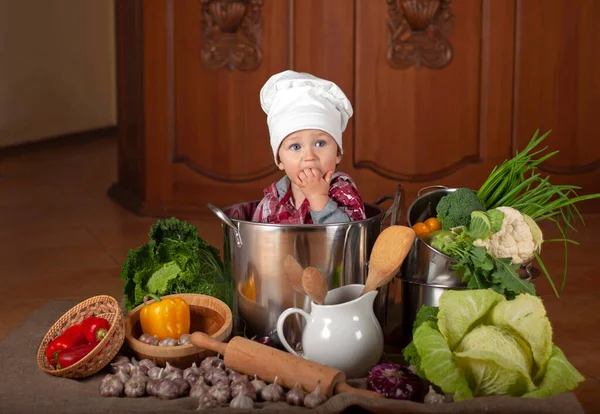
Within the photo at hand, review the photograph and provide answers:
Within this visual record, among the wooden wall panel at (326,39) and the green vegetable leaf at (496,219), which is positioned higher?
the wooden wall panel at (326,39)

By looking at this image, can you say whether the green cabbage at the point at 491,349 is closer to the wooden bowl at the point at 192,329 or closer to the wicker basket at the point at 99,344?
the wooden bowl at the point at 192,329

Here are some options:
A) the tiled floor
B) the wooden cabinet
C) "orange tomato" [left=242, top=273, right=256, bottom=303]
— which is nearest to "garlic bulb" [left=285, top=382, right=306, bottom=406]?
"orange tomato" [left=242, top=273, right=256, bottom=303]

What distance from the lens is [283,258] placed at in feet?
6.58

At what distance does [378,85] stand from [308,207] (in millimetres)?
2218

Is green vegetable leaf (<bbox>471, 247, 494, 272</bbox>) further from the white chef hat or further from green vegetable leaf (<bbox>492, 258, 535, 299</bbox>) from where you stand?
the white chef hat

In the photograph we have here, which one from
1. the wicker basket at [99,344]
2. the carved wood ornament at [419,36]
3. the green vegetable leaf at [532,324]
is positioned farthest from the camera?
the carved wood ornament at [419,36]

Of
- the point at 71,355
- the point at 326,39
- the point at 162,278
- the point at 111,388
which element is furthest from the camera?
the point at 326,39

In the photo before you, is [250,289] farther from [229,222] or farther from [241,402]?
[241,402]

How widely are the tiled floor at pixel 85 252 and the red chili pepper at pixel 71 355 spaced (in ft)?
3.09

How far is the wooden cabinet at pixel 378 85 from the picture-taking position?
4234mm

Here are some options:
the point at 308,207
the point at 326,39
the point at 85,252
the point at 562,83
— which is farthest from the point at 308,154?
the point at 562,83

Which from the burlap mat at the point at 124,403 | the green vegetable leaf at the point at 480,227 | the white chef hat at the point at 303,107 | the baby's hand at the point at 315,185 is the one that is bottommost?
the burlap mat at the point at 124,403

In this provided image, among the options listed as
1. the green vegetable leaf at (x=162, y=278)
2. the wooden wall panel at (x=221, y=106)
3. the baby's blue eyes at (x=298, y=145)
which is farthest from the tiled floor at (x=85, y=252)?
the baby's blue eyes at (x=298, y=145)

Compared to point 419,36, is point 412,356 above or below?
below
